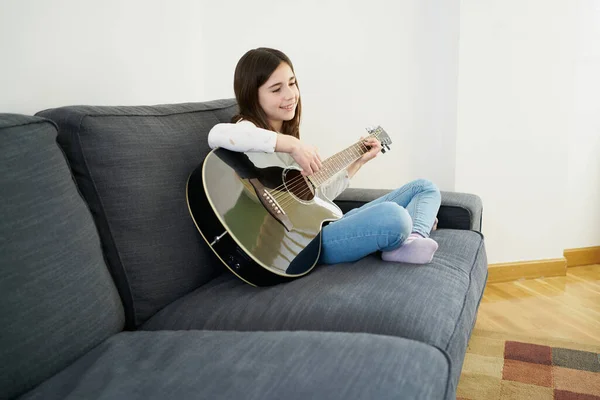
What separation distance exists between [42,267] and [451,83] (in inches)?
84.0

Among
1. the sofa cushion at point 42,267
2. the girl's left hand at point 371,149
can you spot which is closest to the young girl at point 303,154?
the girl's left hand at point 371,149

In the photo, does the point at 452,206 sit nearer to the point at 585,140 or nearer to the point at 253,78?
the point at 253,78

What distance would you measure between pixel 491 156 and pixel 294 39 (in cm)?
107

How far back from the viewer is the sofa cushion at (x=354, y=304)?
123cm

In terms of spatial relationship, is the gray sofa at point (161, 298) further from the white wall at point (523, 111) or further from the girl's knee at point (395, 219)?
the white wall at point (523, 111)

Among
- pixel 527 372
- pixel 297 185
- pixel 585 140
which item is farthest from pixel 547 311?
pixel 297 185

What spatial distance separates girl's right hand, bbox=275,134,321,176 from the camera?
163cm

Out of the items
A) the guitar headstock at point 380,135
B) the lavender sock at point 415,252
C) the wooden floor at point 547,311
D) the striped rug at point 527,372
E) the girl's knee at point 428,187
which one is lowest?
the wooden floor at point 547,311

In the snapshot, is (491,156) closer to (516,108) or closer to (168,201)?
(516,108)

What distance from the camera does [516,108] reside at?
2.70 m

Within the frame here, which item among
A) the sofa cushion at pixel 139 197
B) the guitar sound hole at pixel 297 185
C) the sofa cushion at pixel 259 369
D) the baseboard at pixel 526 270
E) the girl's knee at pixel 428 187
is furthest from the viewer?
the baseboard at pixel 526 270

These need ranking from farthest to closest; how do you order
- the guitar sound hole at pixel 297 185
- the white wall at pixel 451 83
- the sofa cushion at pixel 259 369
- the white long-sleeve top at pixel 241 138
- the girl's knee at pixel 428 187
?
the white wall at pixel 451 83, the girl's knee at pixel 428 187, the guitar sound hole at pixel 297 185, the white long-sleeve top at pixel 241 138, the sofa cushion at pixel 259 369

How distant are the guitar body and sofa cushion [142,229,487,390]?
0.06 meters

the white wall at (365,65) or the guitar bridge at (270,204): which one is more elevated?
the white wall at (365,65)
